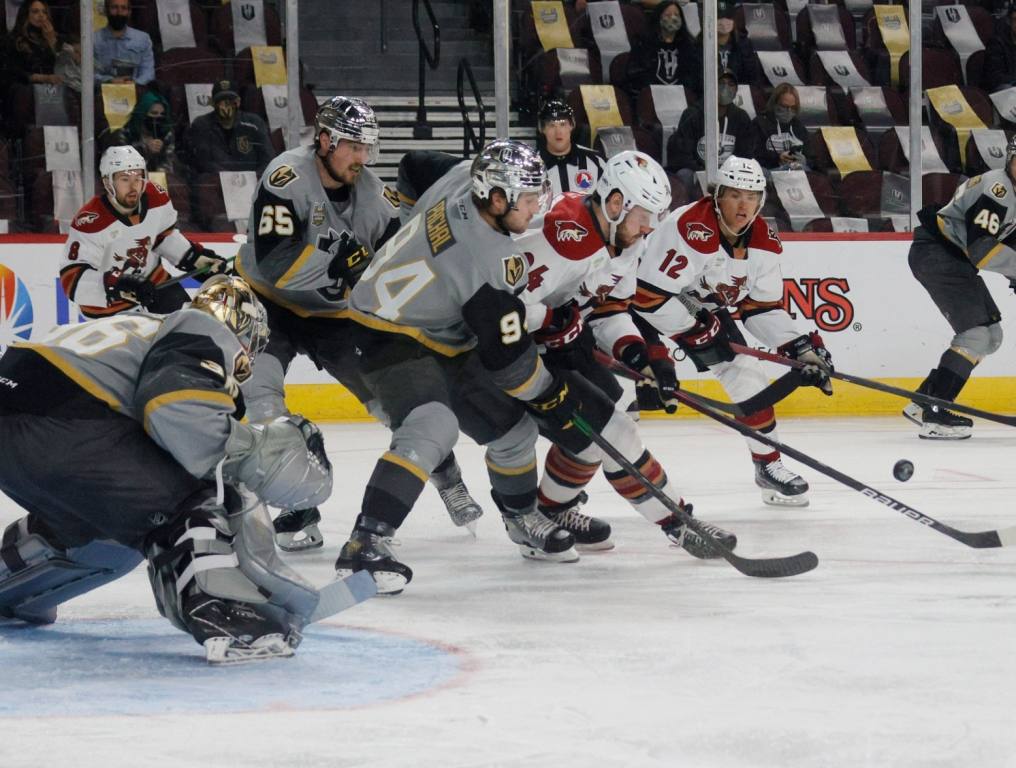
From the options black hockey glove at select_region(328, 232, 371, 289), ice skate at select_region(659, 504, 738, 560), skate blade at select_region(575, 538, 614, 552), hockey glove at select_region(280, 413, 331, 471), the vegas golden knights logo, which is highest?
the vegas golden knights logo

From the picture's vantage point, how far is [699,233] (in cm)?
500

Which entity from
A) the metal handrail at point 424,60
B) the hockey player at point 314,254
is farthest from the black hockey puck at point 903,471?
the metal handrail at point 424,60

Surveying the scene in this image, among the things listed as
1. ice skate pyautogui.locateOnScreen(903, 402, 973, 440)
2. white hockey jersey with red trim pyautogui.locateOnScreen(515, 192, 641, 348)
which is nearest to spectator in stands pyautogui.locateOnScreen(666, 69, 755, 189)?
ice skate pyautogui.locateOnScreen(903, 402, 973, 440)

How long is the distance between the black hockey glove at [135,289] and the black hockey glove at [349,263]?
1617 millimetres

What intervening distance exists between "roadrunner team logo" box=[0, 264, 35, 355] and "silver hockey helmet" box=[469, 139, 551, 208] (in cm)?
385

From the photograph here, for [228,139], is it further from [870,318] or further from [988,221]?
[988,221]

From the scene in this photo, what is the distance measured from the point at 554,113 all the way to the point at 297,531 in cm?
306

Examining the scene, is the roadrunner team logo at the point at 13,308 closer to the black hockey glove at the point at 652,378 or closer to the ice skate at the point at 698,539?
the black hockey glove at the point at 652,378

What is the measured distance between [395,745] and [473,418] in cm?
171

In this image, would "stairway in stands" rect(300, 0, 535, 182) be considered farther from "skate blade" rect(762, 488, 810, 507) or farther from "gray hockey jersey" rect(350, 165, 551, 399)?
"gray hockey jersey" rect(350, 165, 551, 399)

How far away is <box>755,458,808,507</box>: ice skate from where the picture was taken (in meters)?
5.04

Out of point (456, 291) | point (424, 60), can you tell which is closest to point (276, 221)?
point (456, 291)

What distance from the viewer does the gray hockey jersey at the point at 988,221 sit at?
6.49 meters

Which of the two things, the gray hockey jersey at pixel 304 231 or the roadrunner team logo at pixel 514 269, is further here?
the gray hockey jersey at pixel 304 231
